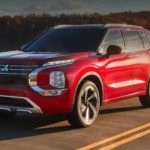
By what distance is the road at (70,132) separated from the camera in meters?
8.98

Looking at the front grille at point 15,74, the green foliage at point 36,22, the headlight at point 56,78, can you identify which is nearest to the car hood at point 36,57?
the front grille at point 15,74

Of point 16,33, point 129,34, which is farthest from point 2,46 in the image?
point 129,34

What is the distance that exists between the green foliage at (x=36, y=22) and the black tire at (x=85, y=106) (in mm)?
38617

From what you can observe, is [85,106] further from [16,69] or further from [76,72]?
[16,69]

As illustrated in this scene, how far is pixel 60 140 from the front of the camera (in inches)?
368

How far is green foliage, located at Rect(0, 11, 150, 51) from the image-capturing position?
50.5 m

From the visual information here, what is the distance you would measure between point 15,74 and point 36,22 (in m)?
43.8

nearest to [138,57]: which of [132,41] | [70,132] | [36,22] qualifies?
[132,41]

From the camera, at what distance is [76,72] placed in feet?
33.1

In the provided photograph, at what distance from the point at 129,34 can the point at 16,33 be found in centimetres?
4063

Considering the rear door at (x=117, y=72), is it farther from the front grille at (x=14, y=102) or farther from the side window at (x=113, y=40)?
the front grille at (x=14, y=102)

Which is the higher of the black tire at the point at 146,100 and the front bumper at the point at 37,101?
the front bumper at the point at 37,101

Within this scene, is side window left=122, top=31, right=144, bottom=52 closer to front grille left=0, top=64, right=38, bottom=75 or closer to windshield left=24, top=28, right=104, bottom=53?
windshield left=24, top=28, right=104, bottom=53

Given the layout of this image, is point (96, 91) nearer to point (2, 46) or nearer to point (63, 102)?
point (63, 102)
